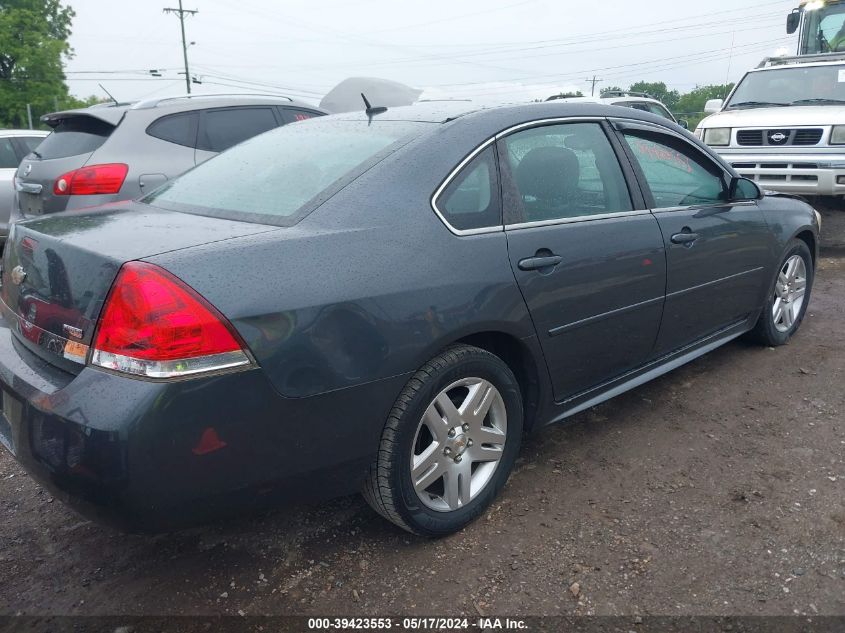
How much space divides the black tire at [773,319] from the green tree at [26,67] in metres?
44.3

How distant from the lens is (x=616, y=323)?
3023 millimetres

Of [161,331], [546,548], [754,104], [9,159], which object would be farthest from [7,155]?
[754,104]

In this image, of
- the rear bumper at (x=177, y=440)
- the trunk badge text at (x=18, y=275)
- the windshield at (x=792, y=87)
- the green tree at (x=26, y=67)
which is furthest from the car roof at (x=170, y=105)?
the green tree at (x=26, y=67)

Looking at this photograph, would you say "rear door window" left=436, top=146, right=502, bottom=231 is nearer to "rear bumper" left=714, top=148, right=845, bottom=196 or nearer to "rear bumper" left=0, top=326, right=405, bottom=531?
"rear bumper" left=0, top=326, right=405, bottom=531

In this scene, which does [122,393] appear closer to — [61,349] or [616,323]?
[61,349]

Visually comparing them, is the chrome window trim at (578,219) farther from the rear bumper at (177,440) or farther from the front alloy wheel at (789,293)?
the front alloy wheel at (789,293)

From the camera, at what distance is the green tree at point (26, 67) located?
40406mm

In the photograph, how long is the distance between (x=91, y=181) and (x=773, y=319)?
190 inches

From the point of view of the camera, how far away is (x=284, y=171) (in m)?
2.69

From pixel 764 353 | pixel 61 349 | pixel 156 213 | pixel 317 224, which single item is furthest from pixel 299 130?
pixel 764 353

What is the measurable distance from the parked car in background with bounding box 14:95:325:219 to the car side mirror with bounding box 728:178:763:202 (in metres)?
3.40

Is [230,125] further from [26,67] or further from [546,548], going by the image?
[26,67]

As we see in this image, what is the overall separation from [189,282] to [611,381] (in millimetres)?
2019

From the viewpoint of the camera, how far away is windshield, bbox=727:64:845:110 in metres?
8.18
